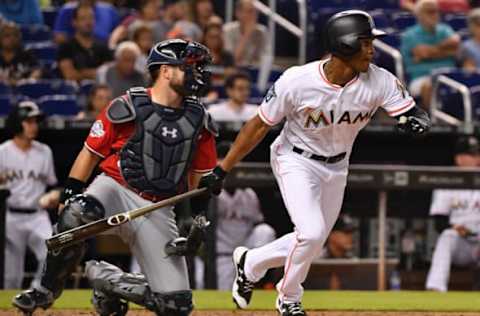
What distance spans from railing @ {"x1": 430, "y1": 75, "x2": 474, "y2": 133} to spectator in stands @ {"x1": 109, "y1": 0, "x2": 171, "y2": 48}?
2.64m

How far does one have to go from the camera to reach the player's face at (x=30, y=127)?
1026 cm

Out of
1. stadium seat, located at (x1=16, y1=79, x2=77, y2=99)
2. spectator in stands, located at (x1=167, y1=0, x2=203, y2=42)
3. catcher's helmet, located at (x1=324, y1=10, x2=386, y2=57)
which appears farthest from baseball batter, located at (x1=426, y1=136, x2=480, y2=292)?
catcher's helmet, located at (x1=324, y1=10, x2=386, y2=57)

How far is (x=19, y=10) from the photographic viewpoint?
40.5 feet

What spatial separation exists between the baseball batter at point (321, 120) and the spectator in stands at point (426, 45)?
229 inches

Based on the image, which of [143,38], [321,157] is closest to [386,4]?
[143,38]

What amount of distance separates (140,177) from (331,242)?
185 inches

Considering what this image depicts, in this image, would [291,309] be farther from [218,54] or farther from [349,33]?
[218,54]

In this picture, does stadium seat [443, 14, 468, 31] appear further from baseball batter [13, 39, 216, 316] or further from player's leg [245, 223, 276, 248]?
baseball batter [13, 39, 216, 316]

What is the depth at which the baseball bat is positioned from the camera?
616 centimetres

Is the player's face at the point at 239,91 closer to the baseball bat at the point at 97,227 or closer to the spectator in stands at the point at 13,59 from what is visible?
the spectator in stands at the point at 13,59

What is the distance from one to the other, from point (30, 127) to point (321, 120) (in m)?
4.22

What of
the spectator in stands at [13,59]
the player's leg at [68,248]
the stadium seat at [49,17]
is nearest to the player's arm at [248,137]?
the player's leg at [68,248]

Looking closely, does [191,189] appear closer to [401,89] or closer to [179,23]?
[401,89]

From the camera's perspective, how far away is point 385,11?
1367 cm
